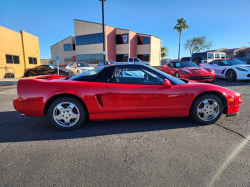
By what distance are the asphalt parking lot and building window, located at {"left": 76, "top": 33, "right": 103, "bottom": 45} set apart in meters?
26.8

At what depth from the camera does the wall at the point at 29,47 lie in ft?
56.5

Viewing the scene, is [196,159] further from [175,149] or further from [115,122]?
[115,122]

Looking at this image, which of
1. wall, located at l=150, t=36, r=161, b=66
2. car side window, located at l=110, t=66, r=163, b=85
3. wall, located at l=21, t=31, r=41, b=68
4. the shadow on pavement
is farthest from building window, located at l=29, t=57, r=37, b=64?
car side window, located at l=110, t=66, r=163, b=85

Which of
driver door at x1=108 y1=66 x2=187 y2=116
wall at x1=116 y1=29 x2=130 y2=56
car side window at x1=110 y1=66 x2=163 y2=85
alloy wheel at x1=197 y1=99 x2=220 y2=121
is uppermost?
wall at x1=116 y1=29 x2=130 y2=56

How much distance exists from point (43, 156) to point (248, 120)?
12.9ft

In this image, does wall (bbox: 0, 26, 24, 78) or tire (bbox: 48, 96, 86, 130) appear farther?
wall (bbox: 0, 26, 24, 78)

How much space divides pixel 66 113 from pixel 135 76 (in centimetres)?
150

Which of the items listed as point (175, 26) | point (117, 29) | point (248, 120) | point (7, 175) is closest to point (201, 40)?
point (175, 26)

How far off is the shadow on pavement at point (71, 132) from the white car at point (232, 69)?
23.1 feet

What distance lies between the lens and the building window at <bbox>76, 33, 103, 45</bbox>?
1096 inches

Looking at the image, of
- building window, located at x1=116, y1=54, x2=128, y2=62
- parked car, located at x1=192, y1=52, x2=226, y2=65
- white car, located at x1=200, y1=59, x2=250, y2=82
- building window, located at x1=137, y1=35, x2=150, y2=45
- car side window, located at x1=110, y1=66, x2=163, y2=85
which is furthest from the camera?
building window, located at x1=116, y1=54, x2=128, y2=62

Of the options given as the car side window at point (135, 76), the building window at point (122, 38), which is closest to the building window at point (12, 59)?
the car side window at point (135, 76)

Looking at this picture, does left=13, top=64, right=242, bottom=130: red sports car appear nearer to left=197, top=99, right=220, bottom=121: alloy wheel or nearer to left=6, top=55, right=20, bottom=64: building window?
left=197, top=99, right=220, bottom=121: alloy wheel

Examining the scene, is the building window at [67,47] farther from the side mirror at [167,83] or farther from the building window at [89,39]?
the side mirror at [167,83]
